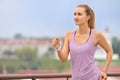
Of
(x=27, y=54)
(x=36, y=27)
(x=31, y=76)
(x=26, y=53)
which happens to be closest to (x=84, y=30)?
(x=31, y=76)

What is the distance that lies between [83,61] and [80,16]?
204 millimetres

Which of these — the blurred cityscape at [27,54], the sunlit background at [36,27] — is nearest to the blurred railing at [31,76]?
the sunlit background at [36,27]

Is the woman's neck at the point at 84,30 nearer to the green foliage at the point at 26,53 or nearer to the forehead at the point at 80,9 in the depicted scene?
the forehead at the point at 80,9

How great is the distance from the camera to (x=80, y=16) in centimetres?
158

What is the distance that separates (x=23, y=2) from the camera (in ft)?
182

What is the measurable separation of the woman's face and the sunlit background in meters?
38.0

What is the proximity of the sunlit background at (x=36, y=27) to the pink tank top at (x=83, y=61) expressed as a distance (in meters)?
38.0

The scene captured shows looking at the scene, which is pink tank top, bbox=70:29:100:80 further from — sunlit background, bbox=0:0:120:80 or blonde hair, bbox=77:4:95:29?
sunlit background, bbox=0:0:120:80

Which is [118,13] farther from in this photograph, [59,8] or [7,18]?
[7,18]

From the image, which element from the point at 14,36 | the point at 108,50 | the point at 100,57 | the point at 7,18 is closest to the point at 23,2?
the point at 7,18

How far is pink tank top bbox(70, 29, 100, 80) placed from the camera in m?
1.52

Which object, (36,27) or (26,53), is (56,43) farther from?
(36,27)

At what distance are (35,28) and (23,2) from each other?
17.8 ft

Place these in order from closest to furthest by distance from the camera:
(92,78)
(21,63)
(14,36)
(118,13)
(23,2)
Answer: (92,78)
(21,63)
(14,36)
(118,13)
(23,2)
